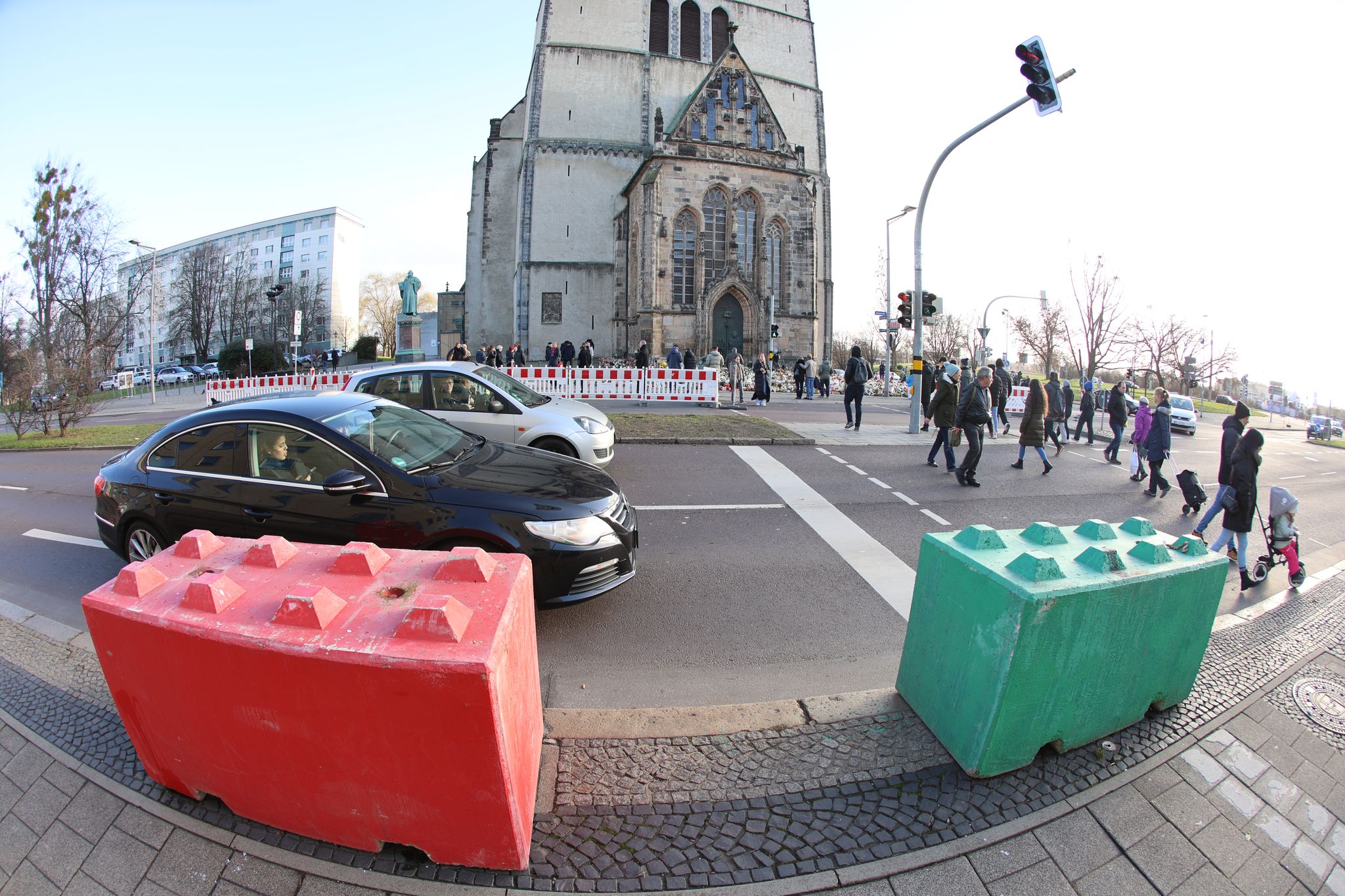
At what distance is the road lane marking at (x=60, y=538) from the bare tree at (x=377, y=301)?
86108 millimetres

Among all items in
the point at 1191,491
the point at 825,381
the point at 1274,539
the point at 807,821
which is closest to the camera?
the point at 807,821

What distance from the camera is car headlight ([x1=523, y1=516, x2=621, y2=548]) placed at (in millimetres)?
4324

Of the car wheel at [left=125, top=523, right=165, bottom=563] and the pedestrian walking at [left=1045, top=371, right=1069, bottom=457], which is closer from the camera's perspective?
the car wheel at [left=125, top=523, right=165, bottom=563]

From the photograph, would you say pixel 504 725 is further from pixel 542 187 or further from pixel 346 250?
pixel 346 250

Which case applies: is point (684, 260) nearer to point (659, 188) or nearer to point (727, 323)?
point (659, 188)

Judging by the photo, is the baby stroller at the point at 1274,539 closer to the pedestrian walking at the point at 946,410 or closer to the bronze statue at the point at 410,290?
the pedestrian walking at the point at 946,410

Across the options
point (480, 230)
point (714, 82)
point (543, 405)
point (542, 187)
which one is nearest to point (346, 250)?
point (480, 230)

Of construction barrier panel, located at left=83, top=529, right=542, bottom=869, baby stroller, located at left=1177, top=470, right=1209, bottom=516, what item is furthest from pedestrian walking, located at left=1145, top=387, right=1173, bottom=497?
construction barrier panel, located at left=83, top=529, right=542, bottom=869

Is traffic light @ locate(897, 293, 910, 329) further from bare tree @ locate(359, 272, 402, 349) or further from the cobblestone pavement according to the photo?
bare tree @ locate(359, 272, 402, 349)

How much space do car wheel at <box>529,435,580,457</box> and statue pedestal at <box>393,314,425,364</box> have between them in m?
22.8

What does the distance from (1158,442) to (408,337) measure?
88.7 feet

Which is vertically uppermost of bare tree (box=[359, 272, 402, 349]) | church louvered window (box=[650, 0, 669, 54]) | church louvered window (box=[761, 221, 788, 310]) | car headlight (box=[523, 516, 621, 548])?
church louvered window (box=[650, 0, 669, 54])

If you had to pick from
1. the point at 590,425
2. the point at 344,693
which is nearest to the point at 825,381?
the point at 590,425

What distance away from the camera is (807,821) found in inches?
106
